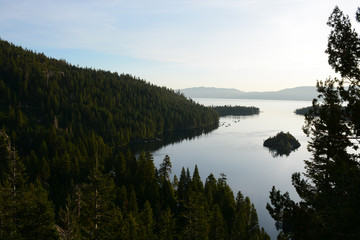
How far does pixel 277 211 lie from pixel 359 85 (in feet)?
29.9

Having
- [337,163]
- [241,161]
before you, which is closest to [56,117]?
[241,161]

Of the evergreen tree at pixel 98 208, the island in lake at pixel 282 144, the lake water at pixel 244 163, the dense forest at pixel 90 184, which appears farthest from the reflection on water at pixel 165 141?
the evergreen tree at pixel 98 208

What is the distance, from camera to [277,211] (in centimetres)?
1664

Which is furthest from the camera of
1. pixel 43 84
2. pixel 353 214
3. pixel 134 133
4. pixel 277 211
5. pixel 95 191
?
pixel 43 84

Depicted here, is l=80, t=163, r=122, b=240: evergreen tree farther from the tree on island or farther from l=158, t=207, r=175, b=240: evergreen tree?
the tree on island

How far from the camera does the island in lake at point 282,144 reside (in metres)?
139

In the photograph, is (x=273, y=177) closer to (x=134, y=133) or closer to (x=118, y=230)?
(x=118, y=230)

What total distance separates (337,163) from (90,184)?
Result: 2237 centimetres

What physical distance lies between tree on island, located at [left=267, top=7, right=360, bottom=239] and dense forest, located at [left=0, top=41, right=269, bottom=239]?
60.3 ft

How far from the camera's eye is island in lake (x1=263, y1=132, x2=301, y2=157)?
13938cm

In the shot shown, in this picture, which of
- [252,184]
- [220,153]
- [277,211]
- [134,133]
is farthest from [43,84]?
[277,211]

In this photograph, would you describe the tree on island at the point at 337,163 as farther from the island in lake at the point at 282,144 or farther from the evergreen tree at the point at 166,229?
the island in lake at the point at 282,144

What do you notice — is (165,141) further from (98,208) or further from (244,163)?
(98,208)

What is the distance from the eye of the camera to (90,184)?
26281mm
